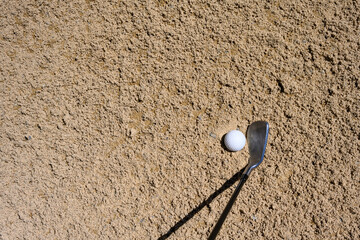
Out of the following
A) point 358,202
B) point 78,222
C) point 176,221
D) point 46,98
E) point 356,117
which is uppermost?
point 356,117

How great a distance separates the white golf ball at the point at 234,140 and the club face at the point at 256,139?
0.10ft

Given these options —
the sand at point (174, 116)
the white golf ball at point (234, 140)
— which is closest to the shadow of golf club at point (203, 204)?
the sand at point (174, 116)

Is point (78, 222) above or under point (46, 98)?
under

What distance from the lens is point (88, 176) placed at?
1.09 meters

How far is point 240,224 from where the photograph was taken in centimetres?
104

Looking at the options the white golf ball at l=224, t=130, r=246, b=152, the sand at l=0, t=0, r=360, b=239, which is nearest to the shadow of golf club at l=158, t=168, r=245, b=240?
the sand at l=0, t=0, r=360, b=239

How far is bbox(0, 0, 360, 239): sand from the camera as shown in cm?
101

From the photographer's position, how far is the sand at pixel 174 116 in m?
1.01

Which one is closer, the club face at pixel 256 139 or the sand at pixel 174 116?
the club face at pixel 256 139

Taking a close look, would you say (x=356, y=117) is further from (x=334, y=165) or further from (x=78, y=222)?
(x=78, y=222)

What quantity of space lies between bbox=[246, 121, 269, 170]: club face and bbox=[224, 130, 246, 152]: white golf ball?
0.10ft

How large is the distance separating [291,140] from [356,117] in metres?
0.29

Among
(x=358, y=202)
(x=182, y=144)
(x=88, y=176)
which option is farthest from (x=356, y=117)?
(x=88, y=176)

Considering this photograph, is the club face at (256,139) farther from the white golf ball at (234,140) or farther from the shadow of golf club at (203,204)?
the shadow of golf club at (203,204)
